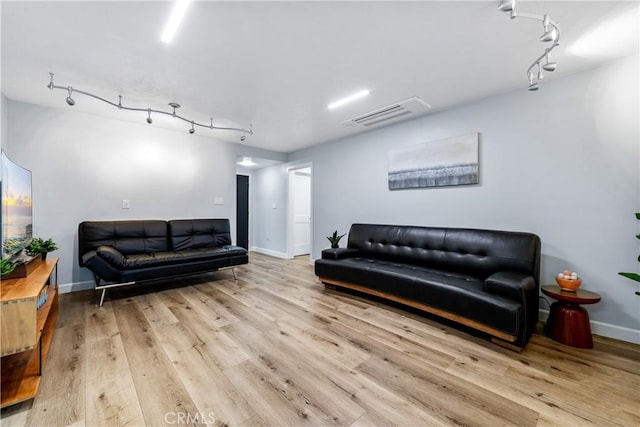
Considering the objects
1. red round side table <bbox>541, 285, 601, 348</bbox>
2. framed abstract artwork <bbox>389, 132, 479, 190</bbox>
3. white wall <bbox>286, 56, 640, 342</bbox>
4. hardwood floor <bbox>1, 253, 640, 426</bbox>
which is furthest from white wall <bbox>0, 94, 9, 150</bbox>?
red round side table <bbox>541, 285, 601, 348</bbox>

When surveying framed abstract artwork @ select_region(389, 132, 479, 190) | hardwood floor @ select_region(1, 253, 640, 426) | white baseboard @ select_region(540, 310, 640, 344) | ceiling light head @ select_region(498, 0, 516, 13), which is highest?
ceiling light head @ select_region(498, 0, 516, 13)

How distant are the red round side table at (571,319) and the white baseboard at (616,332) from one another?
34cm

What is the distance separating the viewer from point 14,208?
6.78 ft

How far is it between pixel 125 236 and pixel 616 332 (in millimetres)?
5619

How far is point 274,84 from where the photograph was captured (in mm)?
2650

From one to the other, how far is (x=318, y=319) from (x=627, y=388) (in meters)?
2.22

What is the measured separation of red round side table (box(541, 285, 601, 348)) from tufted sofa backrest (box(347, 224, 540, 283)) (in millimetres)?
298

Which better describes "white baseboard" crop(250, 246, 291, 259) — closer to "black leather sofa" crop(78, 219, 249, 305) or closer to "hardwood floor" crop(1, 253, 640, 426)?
"black leather sofa" crop(78, 219, 249, 305)

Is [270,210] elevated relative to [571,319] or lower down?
elevated

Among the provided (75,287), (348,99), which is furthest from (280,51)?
(75,287)

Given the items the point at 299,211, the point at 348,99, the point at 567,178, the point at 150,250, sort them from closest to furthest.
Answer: the point at 567,178, the point at 348,99, the point at 150,250, the point at 299,211

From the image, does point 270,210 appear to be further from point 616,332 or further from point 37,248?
point 616,332

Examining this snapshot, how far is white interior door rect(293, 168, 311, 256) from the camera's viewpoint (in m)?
6.06

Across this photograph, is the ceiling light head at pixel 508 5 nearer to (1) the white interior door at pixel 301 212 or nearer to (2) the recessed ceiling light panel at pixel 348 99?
(2) the recessed ceiling light panel at pixel 348 99
